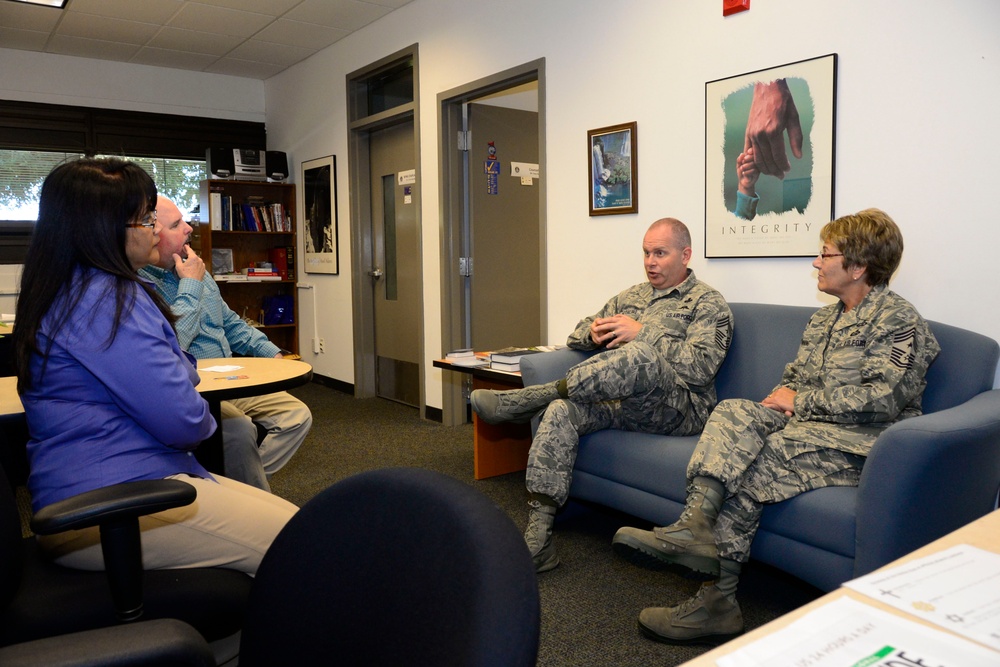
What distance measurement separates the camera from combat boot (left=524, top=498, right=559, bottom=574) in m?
2.63

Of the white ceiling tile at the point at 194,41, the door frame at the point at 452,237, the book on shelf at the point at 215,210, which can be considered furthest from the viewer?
the book on shelf at the point at 215,210

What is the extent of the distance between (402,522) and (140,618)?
0.81 meters

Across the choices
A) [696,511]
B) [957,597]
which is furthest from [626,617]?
[957,597]

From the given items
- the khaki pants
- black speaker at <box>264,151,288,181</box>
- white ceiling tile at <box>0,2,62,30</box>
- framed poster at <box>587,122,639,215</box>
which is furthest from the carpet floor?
white ceiling tile at <box>0,2,62,30</box>

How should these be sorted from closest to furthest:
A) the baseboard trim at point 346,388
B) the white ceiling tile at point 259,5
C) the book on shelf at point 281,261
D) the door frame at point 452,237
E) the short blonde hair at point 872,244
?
the short blonde hair at point 872,244 < the door frame at point 452,237 < the white ceiling tile at point 259,5 < the baseboard trim at point 346,388 < the book on shelf at point 281,261

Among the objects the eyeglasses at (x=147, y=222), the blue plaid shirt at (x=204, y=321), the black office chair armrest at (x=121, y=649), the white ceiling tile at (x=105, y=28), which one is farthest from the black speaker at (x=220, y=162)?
the black office chair armrest at (x=121, y=649)

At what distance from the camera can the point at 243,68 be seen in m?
6.83

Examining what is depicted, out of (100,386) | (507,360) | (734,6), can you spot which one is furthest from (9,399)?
(734,6)

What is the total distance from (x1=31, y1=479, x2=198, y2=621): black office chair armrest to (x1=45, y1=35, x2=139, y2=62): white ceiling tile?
19.2 ft

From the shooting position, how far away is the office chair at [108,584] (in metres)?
1.23

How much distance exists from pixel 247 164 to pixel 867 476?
19.5 feet

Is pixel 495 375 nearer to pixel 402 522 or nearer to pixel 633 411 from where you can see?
pixel 633 411

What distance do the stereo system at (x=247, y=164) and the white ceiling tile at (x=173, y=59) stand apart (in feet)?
2.56

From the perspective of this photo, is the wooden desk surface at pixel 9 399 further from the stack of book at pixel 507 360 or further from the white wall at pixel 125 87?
the white wall at pixel 125 87
